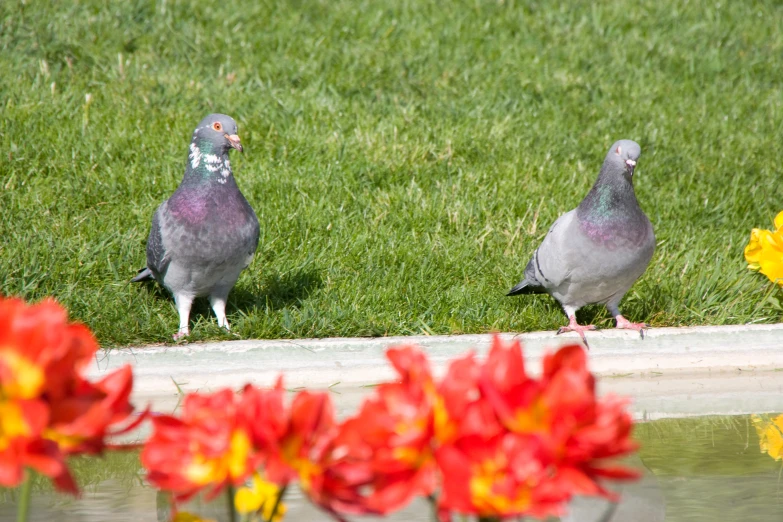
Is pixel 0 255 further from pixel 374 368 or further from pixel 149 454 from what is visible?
pixel 149 454

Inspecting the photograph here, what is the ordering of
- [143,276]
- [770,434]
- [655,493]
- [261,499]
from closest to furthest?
[261,499] < [655,493] < [770,434] < [143,276]

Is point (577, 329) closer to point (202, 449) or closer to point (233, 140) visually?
point (233, 140)

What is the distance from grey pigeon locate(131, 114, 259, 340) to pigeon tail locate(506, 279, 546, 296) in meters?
1.28

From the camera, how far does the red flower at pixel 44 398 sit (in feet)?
3.19

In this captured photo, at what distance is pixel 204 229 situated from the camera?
391 cm

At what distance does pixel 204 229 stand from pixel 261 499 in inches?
104

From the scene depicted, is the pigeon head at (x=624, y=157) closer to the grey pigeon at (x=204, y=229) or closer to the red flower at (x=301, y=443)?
the grey pigeon at (x=204, y=229)

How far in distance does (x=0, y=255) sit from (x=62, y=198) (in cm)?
80

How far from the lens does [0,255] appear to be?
455cm

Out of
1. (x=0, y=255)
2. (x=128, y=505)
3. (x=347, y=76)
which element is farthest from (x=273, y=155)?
(x=128, y=505)

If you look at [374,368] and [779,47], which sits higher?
[374,368]

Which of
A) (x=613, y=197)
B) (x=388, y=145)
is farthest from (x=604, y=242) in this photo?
(x=388, y=145)

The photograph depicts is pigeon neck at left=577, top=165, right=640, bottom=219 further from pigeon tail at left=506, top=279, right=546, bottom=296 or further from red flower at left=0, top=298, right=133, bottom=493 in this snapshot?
red flower at left=0, top=298, right=133, bottom=493

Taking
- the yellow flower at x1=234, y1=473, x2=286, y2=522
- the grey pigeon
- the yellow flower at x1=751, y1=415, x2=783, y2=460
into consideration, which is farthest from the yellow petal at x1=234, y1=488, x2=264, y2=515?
the grey pigeon
